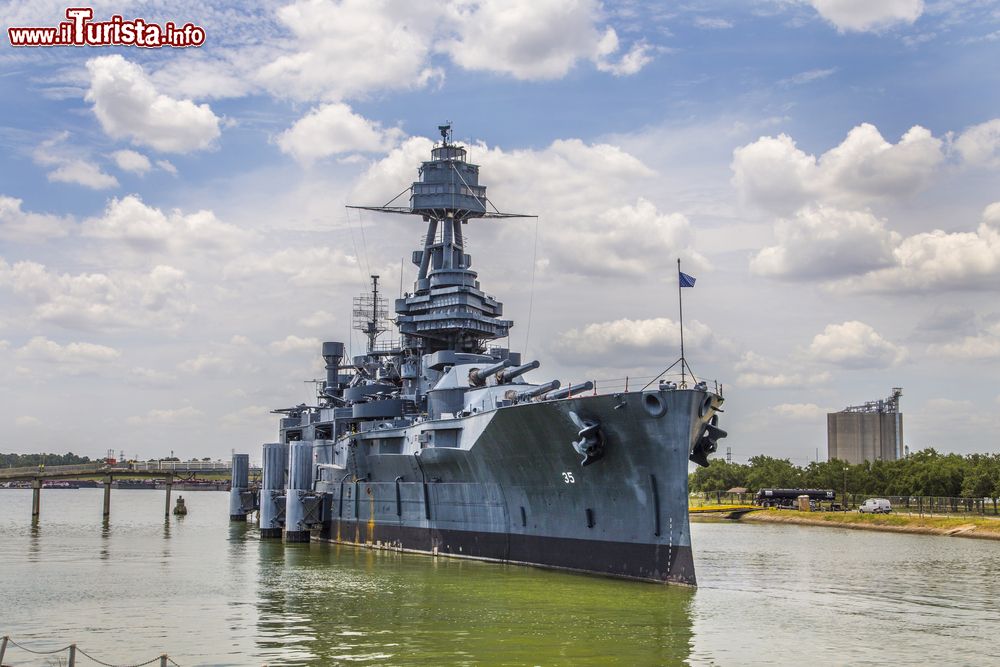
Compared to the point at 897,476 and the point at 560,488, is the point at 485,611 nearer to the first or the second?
the point at 560,488

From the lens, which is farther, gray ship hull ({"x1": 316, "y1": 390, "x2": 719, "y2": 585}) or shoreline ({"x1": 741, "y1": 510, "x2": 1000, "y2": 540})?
shoreline ({"x1": 741, "y1": 510, "x2": 1000, "y2": 540})

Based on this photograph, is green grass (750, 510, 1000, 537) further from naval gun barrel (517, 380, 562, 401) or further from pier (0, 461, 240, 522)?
pier (0, 461, 240, 522)

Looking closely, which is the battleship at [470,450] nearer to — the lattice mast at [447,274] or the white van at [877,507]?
the lattice mast at [447,274]

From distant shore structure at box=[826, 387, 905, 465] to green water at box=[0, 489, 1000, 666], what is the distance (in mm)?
120322

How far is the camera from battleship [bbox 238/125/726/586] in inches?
1104

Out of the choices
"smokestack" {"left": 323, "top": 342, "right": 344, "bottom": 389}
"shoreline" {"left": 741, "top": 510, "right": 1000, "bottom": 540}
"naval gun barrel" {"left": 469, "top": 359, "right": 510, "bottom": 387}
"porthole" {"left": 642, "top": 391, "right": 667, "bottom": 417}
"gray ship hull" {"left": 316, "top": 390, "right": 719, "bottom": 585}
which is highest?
"smokestack" {"left": 323, "top": 342, "right": 344, "bottom": 389}

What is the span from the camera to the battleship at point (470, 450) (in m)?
28.0

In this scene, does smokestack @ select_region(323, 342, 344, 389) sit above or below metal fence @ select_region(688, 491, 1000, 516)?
above

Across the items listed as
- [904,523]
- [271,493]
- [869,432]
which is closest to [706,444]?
[271,493]

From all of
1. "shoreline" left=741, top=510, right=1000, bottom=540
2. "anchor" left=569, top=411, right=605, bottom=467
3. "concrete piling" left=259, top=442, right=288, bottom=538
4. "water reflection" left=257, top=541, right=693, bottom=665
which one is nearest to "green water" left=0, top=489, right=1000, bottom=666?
"water reflection" left=257, top=541, right=693, bottom=665

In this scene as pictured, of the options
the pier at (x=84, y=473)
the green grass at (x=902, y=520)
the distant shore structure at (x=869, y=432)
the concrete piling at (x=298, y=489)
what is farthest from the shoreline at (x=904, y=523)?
the distant shore structure at (x=869, y=432)

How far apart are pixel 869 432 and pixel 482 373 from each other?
13480 centimetres

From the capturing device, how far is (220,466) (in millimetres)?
93625

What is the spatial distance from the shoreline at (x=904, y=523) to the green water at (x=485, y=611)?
15.9 metres
